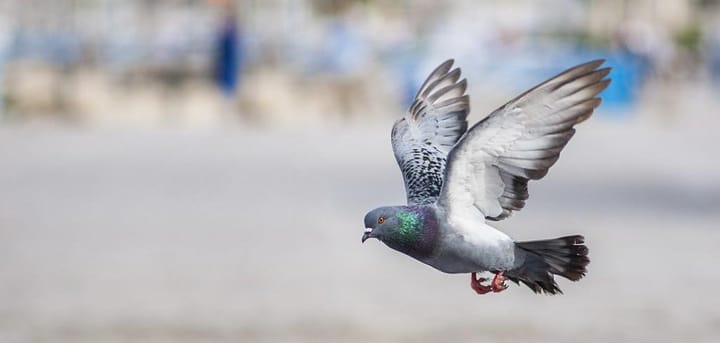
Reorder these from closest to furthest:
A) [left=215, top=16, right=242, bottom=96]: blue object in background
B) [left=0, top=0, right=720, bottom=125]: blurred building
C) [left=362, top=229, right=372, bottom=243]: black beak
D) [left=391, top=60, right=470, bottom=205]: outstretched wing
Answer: [left=362, top=229, right=372, bottom=243]: black beak, [left=391, top=60, right=470, bottom=205]: outstretched wing, [left=215, top=16, right=242, bottom=96]: blue object in background, [left=0, top=0, right=720, bottom=125]: blurred building

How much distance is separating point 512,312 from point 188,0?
22862mm

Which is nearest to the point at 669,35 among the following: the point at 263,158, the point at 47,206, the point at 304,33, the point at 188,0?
the point at 304,33

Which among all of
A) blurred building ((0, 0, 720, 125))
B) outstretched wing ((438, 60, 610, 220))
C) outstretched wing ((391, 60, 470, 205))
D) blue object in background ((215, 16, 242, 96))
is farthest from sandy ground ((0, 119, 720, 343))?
outstretched wing ((438, 60, 610, 220))

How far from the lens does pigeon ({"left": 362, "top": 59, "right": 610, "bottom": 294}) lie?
1.27 metres

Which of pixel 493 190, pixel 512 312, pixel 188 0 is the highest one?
pixel 188 0

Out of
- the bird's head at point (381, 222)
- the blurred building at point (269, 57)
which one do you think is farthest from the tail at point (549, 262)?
the blurred building at point (269, 57)

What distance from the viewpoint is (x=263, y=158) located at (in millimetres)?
25219

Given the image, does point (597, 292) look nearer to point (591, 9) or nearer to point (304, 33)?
point (304, 33)

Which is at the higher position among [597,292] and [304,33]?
[304,33]

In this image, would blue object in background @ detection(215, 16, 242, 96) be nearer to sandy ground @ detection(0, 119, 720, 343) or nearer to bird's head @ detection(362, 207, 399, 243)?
sandy ground @ detection(0, 119, 720, 343)

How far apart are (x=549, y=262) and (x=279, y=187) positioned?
816 inches

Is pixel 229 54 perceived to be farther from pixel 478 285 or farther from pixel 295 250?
pixel 478 285

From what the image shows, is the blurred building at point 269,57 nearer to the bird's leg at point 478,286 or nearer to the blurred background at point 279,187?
the blurred background at point 279,187

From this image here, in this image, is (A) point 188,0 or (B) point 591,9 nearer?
(A) point 188,0
